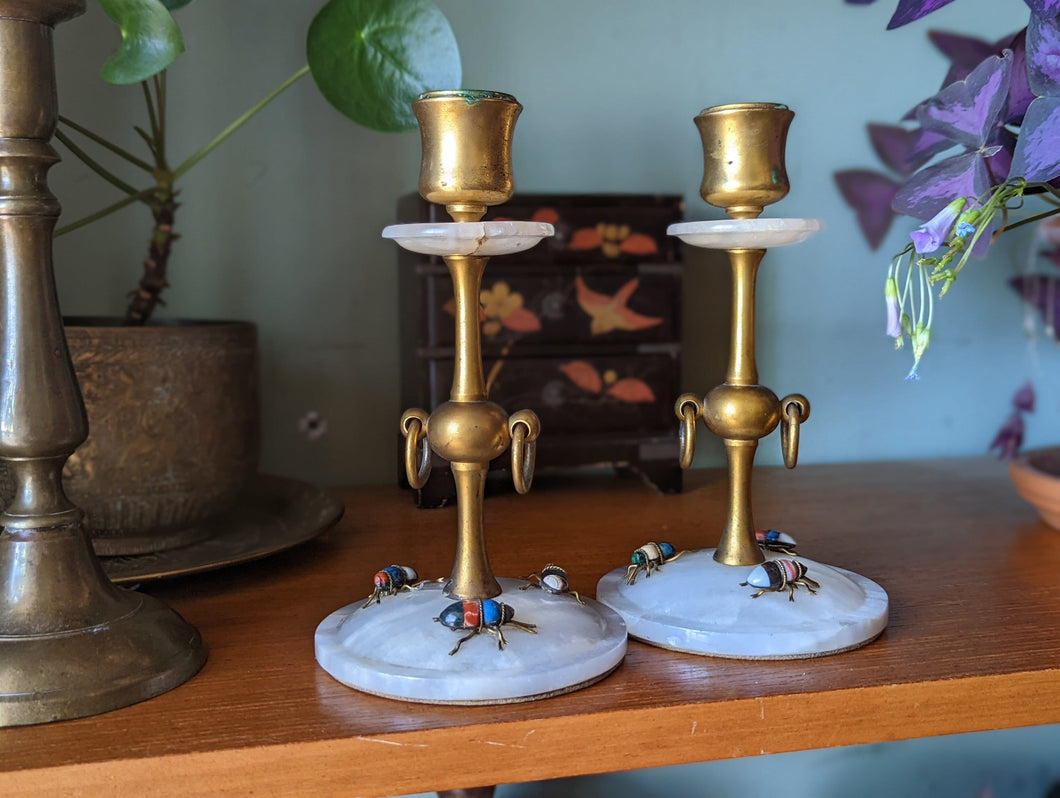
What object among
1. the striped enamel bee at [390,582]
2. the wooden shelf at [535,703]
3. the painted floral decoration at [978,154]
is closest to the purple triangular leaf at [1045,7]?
the painted floral decoration at [978,154]

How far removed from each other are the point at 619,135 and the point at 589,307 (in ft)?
0.78

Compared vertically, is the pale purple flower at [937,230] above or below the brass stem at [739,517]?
above

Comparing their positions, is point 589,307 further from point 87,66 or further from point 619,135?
point 87,66

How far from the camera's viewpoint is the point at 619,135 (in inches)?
41.2

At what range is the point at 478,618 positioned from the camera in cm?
52

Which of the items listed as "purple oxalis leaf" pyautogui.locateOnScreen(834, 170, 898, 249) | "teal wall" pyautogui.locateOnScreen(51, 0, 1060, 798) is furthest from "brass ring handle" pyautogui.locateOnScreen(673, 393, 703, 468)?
"purple oxalis leaf" pyautogui.locateOnScreen(834, 170, 898, 249)

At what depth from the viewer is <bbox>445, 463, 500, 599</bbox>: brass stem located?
56cm

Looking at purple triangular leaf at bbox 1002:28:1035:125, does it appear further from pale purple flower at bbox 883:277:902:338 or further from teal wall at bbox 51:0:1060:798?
teal wall at bbox 51:0:1060:798

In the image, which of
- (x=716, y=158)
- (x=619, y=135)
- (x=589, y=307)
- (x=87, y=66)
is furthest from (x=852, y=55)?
(x=87, y=66)

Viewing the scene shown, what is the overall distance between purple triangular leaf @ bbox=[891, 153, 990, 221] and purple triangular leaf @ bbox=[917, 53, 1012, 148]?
19mm

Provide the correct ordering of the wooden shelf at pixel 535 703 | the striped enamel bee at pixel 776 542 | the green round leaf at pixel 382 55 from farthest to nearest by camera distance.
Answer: the green round leaf at pixel 382 55
the striped enamel bee at pixel 776 542
the wooden shelf at pixel 535 703

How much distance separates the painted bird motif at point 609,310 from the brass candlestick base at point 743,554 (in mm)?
298

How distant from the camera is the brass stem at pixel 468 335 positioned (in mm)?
545

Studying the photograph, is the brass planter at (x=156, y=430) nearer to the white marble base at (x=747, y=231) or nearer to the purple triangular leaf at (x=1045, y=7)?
the white marble base at (x=747, y=231)
